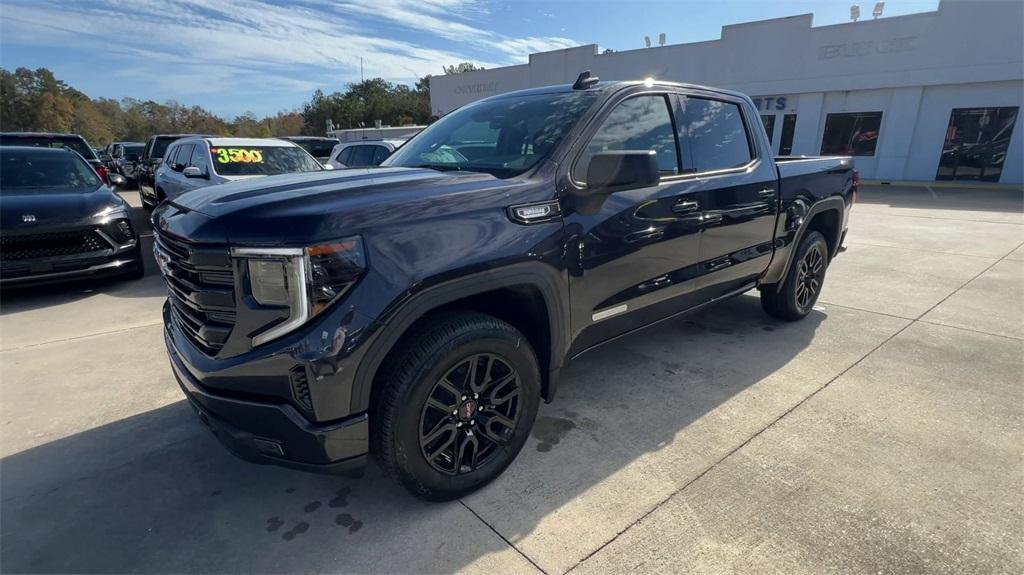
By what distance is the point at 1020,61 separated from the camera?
54.2ft

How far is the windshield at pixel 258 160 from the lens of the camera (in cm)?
728

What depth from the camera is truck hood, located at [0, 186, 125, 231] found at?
528cm

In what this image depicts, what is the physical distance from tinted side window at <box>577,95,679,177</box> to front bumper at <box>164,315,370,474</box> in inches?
65.0

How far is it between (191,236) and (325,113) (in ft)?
226

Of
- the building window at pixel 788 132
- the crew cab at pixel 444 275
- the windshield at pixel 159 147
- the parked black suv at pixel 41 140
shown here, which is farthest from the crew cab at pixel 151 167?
the building window at pixel 788 132

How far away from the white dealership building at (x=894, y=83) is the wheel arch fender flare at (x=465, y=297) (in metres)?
22.5

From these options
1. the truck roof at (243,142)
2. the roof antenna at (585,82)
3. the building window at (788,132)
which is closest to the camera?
the roof antenna at (585,82)

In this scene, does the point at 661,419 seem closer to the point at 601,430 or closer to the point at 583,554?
the point at 601,430

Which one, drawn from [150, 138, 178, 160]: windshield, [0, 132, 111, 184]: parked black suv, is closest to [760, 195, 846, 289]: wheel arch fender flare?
[0, 132, 111, 184]: parked black suv

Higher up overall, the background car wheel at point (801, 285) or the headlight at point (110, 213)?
the headlight at point (110, 213)

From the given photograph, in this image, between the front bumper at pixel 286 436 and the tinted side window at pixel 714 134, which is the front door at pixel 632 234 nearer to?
the tinted side window at pixel 714 134

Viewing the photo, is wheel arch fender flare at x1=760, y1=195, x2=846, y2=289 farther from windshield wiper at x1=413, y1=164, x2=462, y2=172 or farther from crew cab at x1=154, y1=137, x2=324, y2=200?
crew cab at x1=154, y1=137, x2=324, y2=200

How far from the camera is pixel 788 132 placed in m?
22.0

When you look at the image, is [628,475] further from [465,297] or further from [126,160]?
[126,160]
